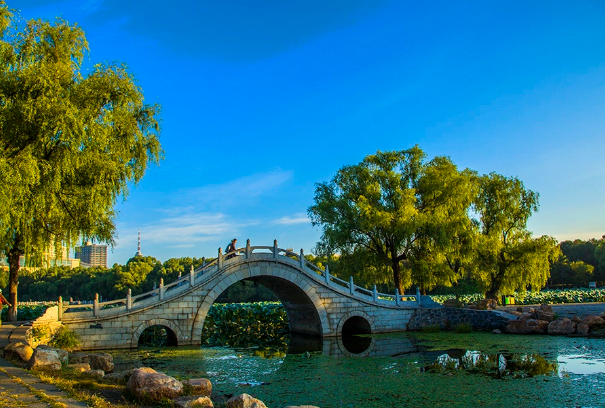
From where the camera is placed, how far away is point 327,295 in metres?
18.7

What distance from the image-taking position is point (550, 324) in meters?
16.5

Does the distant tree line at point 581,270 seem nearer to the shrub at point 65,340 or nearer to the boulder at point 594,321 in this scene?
the boulder at point 594,321

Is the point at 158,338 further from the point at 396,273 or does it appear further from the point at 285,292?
the point at 396,273

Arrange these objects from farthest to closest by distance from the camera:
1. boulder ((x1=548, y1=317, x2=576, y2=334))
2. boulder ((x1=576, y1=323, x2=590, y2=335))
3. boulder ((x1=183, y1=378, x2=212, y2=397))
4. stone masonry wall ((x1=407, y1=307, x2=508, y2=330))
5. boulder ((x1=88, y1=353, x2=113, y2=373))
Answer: stone masonry wall ((x1=407, y1=307, x2=508, y2=330)) → boulder ((x1=548, y1=317, x2=576, y2=334)) → boulder ((x1=576, y1=323, x2=590, y2=335)) → boulder ((x1=88, y1=353, x2=113, y2=373)) → boulder ((x1=183, y1=378, x2=212, y2=397))

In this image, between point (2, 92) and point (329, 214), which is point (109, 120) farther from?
point (329, 214)

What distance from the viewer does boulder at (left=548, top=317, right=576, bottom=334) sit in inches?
627

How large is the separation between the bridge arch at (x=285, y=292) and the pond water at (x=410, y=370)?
1.79 meters

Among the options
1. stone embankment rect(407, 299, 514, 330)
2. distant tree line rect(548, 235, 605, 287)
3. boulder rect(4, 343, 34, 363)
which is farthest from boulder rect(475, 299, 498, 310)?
distant tree line rect(548, 235, 605, 287)

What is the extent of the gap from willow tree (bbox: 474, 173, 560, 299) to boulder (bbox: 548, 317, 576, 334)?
6326mm

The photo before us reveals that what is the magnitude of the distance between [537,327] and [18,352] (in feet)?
53.7

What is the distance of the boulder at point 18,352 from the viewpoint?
8689mm

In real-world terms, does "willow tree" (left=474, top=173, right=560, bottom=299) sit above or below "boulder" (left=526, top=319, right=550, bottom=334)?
above

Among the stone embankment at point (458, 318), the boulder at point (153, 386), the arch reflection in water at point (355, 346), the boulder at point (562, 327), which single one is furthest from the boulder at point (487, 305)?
the boulder at point (153, 386)

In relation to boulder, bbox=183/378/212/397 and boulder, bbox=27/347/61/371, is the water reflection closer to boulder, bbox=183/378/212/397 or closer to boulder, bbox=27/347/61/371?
boulder, bbox=183/378/212/397
